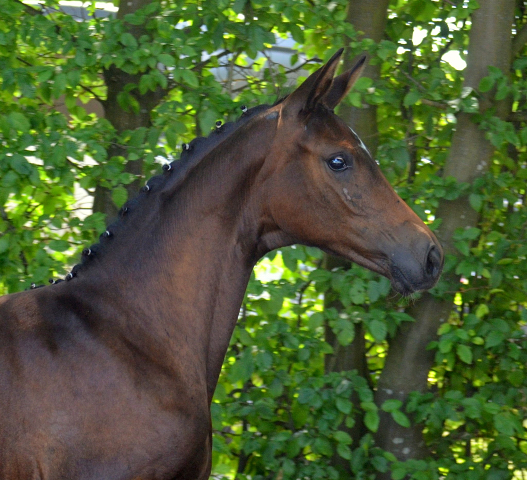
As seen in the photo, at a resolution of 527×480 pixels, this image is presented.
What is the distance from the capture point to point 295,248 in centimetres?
321

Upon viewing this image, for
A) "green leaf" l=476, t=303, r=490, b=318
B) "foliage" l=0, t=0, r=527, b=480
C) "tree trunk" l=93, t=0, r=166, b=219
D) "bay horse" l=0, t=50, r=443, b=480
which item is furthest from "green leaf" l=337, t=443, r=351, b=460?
"tree trunk" l=93, t=0, r=166, b=219

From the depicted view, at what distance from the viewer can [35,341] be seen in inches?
82.2

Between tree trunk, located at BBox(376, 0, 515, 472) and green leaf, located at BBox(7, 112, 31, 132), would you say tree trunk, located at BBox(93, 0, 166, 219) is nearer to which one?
green leaf, located at BBox(7, 112, 31, 132)

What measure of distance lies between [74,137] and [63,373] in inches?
59.9

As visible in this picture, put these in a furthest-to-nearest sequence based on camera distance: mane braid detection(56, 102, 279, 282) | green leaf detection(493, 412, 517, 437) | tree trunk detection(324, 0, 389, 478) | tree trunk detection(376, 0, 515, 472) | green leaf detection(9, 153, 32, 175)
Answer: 1. tree trunk detection(324, 0, 389, 478)
2. tree trunk detection(376, 0, 515, 472)
3. green leaf detection(493, 412, 517, 437)
4. green leaf detection(9, 153, 32, 175)
5. mane braid detection(56, 102, 279, 282)

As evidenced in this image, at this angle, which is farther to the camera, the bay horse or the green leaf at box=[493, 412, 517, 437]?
the green leaf at box=[493, 412, 517, 437]

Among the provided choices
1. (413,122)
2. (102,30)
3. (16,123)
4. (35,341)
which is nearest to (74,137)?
(16,123)

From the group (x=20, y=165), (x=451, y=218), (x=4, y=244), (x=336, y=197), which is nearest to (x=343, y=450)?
(x=451, y=218)

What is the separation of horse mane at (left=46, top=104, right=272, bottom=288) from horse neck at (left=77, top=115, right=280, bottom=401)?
0.04 m

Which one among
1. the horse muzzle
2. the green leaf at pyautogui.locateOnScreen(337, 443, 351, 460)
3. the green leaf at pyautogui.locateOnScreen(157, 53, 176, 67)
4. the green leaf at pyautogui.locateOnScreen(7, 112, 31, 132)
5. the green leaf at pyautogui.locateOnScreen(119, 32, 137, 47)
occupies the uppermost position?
the green leaf at pyautogui.locateOnScreen(119, 32, 137, 47)

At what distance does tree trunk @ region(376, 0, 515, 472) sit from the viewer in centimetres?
354

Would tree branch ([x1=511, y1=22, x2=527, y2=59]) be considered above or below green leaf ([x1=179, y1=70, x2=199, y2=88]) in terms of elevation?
above

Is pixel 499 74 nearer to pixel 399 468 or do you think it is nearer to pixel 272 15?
pixel 272 15

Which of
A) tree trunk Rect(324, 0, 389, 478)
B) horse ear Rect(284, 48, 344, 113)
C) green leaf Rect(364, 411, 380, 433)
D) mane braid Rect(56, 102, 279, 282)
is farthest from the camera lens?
tree trunk Rect(324, 0, 389, 478)
